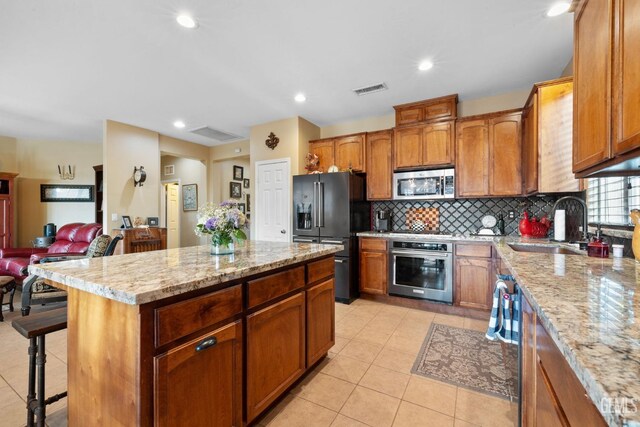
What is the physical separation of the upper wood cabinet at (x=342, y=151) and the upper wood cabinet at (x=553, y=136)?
2085mm

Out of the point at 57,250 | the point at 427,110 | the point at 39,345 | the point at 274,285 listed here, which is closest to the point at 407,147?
the point at 427,110

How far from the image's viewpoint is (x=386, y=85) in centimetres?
328

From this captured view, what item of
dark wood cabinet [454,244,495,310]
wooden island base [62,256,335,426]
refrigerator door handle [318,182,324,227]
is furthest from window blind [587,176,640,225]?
refrigerator door handle [318,182,324,227]

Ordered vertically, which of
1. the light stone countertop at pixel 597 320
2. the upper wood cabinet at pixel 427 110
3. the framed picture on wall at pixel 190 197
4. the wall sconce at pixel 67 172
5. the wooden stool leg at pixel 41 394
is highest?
the upper wood cabinet at pixel 427 110

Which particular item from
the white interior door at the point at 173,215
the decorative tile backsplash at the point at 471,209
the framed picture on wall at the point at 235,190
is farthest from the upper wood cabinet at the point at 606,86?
the white interior door at the point at 173,215

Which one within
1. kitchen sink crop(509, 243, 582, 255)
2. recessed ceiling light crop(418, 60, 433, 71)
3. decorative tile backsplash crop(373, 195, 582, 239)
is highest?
recessed ceiling light crop(418, 60, 433, 71)

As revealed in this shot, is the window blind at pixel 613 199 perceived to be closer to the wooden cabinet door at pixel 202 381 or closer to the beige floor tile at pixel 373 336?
the beige floor tile at pixel 373 336

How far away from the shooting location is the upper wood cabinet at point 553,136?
7.99ft

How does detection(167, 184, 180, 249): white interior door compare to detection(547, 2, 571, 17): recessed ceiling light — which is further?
detection(167, 184, 180, 249): white interior door

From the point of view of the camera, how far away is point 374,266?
3.79m

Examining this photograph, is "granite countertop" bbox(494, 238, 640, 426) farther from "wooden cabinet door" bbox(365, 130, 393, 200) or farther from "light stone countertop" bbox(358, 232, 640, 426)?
"wooden cabinet door" bbox(365, 130, 393, 200)

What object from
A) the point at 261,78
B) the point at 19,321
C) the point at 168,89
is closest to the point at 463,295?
the point at 261,78

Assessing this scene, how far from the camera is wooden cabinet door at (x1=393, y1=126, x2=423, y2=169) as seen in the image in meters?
3.74

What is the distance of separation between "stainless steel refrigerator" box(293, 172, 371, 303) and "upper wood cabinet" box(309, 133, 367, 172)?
26 centimetres
